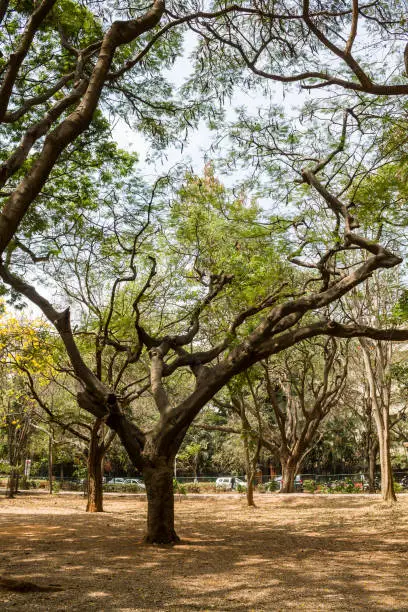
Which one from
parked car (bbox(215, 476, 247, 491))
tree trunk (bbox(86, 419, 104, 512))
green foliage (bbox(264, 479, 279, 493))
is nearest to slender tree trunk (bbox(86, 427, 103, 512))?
tree trunk (bbox(86, 419, 104, 512))

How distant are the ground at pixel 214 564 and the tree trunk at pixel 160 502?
1.06ft

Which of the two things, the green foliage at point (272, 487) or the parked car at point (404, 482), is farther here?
the parked car at point (404, 482)

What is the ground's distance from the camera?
16.6 feet

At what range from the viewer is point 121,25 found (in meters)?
6.16

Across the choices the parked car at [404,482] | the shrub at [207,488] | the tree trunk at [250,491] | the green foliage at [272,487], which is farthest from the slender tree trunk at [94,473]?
the parked car at [404,482]

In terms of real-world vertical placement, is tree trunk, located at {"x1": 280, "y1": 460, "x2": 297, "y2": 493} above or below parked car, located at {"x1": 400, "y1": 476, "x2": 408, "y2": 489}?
above

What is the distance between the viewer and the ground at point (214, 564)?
5.07 metres

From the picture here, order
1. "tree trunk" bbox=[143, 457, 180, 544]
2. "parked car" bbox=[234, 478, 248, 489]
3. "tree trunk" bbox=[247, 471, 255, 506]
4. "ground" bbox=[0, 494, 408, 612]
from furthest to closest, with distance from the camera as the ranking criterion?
1. "parked car" bbox=[234, 478, 248, 489]
2. "tree trunk" bbox=[247, 471, 255, 506]
3. "tree trunk" bbox=[143, 457, 180, 544]
4. "ground" bbox=[0, 494, 408, 612]

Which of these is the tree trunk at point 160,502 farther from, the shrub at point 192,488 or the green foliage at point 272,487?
the shrub at point 192,488

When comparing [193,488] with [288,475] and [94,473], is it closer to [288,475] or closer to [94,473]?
[288,475]

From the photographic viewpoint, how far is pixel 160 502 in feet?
28.7

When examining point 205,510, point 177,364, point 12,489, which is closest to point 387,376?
point 205,510

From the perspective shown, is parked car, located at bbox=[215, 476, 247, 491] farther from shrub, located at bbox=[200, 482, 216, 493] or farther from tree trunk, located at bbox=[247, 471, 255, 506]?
tree trunk, located at bbox=[247, 471, 255, 506]

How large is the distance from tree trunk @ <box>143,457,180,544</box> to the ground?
324mm
